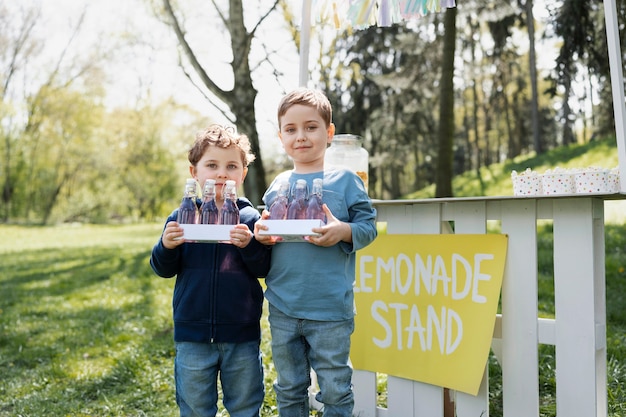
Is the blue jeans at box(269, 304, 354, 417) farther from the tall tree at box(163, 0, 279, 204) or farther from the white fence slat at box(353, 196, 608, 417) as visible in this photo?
the tall tree at box(163, 0, 279, 204)

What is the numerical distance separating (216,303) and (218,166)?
0.52 metres

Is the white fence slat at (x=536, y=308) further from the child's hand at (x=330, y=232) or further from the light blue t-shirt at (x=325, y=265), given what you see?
the child's hand at (x=330, y=232)

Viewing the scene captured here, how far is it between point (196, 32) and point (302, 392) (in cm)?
920

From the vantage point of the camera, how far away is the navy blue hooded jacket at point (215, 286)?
2154mm

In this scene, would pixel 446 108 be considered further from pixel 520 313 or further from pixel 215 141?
pixel 215 141

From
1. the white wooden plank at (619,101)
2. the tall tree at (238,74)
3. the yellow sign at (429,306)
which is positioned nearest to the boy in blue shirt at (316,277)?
the yellow sign at (429,306)

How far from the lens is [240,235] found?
1.95 m

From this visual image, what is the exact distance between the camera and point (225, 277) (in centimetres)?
219

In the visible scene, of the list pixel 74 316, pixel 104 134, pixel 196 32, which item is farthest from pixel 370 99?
pixel 104 134

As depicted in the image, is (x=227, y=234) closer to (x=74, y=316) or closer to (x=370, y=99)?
(x=74, y=316)

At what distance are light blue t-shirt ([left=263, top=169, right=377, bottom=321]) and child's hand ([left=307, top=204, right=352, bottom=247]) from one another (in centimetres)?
5

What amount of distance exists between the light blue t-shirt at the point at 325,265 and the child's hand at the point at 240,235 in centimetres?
22

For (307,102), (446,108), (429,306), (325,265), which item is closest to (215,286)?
(325,265)

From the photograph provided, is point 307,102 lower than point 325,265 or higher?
higher
